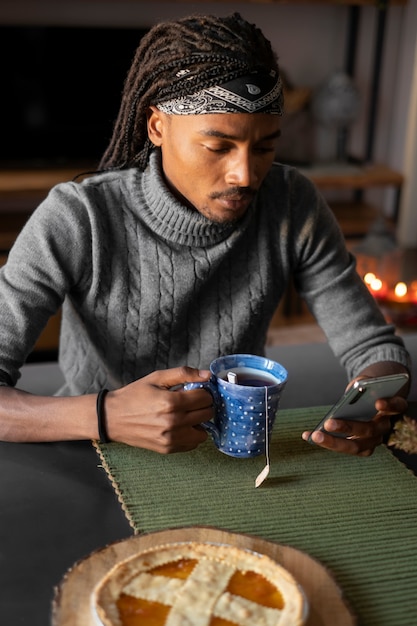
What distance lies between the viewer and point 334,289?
1.51 meters

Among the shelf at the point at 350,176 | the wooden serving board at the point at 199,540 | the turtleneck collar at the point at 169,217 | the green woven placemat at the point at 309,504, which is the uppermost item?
the turtleneck collar at the point at 169,217

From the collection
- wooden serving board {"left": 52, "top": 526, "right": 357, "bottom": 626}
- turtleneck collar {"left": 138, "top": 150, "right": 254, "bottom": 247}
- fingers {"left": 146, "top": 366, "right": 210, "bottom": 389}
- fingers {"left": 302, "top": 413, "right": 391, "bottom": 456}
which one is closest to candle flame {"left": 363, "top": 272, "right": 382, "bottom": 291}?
turtleneck collar {"left": 138, "top": 150, "right": 254, "bottom": 247}

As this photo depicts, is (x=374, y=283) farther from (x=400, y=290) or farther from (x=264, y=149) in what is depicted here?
(x=264, y=149)

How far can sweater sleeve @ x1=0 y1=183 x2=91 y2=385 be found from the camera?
1.25 metres

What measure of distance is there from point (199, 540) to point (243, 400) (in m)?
0.21

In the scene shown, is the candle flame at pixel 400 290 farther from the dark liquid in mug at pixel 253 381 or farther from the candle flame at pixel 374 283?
the dark liquid in mug at pixel 253 381

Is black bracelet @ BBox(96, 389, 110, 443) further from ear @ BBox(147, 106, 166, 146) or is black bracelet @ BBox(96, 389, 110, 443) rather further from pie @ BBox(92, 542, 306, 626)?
ear @ BBox(147, 106, 166, 146)

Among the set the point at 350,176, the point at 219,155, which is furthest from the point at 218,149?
the point at 350,176

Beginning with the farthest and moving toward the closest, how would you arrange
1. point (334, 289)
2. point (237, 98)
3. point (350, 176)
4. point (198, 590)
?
point (350, 176) → point (334, 289) → point (237, 98) → point (198, 590)

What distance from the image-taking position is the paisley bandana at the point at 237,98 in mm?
1231

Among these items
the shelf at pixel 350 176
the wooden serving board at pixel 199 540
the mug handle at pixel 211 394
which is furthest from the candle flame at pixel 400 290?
the wooden serving board at pixel 199 540

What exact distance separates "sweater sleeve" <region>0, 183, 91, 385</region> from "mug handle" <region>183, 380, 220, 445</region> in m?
0.32

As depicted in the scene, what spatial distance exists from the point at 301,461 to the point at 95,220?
565mm

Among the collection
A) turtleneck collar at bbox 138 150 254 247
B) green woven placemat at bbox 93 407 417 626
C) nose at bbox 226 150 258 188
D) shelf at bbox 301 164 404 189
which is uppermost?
nose at bbox 226 150 258 188
